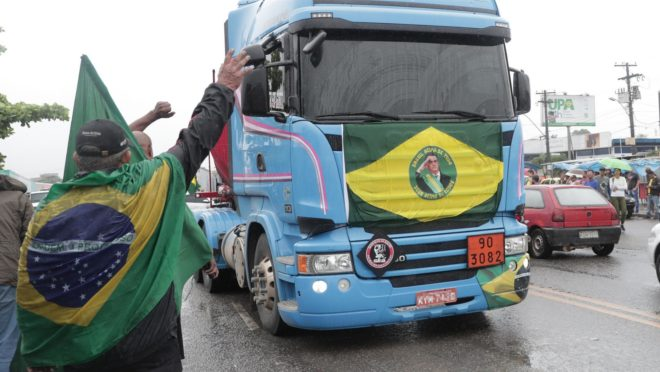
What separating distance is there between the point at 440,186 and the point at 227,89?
301cm

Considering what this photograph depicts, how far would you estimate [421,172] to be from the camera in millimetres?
4980

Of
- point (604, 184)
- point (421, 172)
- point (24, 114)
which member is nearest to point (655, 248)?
point (421, 172)

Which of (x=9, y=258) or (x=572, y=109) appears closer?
(x=9, y=258)

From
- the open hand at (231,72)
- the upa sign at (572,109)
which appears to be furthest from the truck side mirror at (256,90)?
the upa sign at (572,109)

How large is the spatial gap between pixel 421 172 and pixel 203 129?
2.96 metres

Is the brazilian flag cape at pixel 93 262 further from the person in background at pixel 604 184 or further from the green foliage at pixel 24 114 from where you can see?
the person in background at pixel 604 184

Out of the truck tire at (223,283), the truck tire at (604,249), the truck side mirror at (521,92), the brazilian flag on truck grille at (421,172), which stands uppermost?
the truck side mirror at (521,92)

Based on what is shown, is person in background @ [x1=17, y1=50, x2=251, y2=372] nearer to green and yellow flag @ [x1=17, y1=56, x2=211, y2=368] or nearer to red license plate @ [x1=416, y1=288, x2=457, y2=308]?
green and yellow flag @ [x1=17, y1=56, x2=211, y2=368]

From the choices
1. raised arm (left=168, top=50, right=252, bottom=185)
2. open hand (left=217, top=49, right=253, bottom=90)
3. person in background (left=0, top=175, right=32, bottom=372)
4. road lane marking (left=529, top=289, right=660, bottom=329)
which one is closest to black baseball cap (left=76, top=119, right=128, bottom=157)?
raised arm (left=168, top=50, right=252, bottom=185)

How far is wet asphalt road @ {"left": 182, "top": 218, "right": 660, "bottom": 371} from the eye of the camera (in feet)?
15.6

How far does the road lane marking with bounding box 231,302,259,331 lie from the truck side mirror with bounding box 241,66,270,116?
257cm

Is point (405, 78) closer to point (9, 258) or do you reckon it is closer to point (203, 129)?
point (203, 129)

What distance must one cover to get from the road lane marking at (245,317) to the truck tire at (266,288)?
41cm

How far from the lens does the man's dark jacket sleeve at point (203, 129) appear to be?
2309 mm
